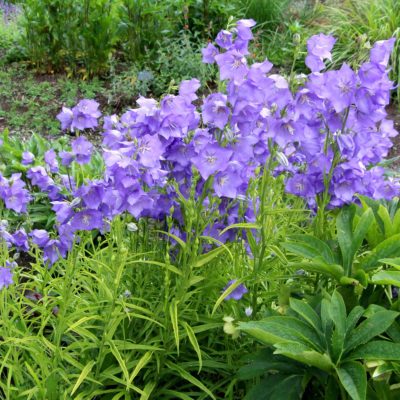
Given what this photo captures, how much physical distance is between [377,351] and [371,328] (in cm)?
6

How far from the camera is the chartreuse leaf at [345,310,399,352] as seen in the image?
1.66 meters

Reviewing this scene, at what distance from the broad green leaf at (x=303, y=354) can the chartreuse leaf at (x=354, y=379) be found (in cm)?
4

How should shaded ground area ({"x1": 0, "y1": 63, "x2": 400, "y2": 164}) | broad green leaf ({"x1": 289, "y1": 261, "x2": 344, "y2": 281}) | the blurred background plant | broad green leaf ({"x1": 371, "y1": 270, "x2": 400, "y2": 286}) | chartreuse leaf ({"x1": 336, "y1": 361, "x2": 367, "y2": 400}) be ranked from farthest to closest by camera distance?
the blurred background plant, shaded ground area ({"x1": 0, "y1": 63, "x2": 400, "y2": 164}), broad green leaf ({"x1": 289, "y1": 261, "x2": 344, "y2": 281}), broad green leaf ({"x1": 371, "y1": 270, "x2": 400, "y2": 286}), chartreuse leaf ({"x1": 336, "y1": 361, "x2": 367, "y2": 400})

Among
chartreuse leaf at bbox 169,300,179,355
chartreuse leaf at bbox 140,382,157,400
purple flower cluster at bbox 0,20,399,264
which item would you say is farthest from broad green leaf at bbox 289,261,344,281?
chartreuse leaf at bbox 140,382,157,400

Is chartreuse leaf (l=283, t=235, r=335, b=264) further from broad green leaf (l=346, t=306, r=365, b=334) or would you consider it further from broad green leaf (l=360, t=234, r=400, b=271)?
broad green leaf (l=346, t=306, r=365, b=334)

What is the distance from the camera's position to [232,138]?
1787 mm

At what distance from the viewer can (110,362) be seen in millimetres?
2062

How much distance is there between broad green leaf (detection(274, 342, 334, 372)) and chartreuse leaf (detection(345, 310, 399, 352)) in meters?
0.10

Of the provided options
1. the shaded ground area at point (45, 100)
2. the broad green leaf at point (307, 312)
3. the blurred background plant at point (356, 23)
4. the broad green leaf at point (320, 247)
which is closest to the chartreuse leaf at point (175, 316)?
the broad green leaf at point (307, 312)

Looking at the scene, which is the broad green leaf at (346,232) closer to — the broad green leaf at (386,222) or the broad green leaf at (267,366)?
the broad green leaf at (386,222)

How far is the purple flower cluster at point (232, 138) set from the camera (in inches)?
67.9

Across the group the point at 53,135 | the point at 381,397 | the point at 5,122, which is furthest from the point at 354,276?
the point at 5,122

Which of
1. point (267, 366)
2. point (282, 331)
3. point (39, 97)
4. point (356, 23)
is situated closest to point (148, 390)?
point (267, 366)

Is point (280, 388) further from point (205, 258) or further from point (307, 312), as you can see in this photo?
point (205, 258)
